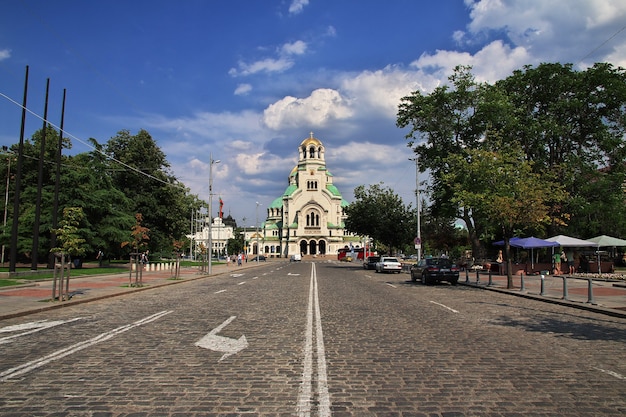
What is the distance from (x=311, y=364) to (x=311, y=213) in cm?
11044

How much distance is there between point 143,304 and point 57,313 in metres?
2.92

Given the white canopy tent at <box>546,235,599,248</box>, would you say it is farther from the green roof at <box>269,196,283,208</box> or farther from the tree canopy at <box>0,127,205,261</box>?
the green roof at <box>269,196,283,208</box>

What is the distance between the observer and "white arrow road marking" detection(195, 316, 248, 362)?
7.90m

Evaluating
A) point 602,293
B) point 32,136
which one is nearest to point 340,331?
point 602,293

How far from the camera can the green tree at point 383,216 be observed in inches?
2114

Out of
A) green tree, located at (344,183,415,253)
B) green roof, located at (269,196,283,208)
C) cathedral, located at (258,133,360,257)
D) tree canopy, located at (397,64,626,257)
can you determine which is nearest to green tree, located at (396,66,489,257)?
tree canopy, located at (397,64,626,257)

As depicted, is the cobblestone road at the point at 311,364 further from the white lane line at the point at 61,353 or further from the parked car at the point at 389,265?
the parked car at the point at 389,265

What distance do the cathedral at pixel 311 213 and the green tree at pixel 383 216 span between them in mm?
61465

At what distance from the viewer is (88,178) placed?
4000 cm

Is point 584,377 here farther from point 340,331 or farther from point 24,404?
point 24,404

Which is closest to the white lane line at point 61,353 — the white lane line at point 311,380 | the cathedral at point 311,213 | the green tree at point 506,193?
the white lane line at point 311,380

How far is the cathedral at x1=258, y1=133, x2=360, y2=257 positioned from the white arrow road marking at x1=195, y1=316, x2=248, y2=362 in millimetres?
104862

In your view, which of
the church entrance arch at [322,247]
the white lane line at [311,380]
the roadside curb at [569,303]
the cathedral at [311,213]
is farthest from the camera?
the church entrance arch at [322,247]

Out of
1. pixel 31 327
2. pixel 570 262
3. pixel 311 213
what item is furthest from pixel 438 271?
pixel 311 213
